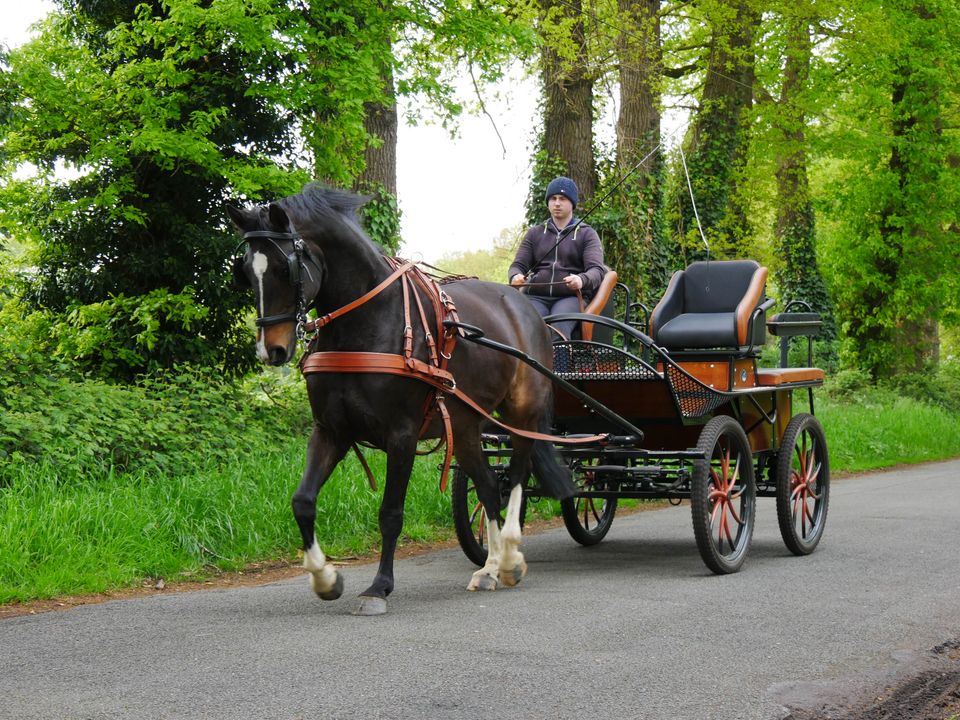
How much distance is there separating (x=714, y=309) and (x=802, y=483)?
145 cm

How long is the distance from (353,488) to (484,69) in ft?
22.7

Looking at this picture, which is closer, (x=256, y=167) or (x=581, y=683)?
(x=581, y=683)

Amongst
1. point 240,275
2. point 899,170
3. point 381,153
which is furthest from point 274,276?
point 899,170

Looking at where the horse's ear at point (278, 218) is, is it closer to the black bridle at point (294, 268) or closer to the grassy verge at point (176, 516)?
the black bridle at point (294, 268)

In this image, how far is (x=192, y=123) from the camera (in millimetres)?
12172

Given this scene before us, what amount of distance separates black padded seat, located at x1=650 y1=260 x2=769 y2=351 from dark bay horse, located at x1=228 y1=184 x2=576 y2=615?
1.98m

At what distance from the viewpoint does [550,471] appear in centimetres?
740

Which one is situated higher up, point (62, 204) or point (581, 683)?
point (62, 204)

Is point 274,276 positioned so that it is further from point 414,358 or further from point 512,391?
point 512,391

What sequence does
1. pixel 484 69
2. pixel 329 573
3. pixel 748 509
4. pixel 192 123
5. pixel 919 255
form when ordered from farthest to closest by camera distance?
pixel 919 255, pixel 484 69, pixel 192 123, pixel 748 509, pixel 329 573

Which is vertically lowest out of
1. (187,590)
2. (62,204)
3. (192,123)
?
(187,590)

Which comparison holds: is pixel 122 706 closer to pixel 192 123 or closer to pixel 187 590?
pixel 187 590

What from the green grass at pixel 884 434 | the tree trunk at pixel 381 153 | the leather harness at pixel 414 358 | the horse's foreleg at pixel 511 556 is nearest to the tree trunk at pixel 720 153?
the green grass at pixel 884 434

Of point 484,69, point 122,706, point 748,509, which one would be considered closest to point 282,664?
point 122,706
